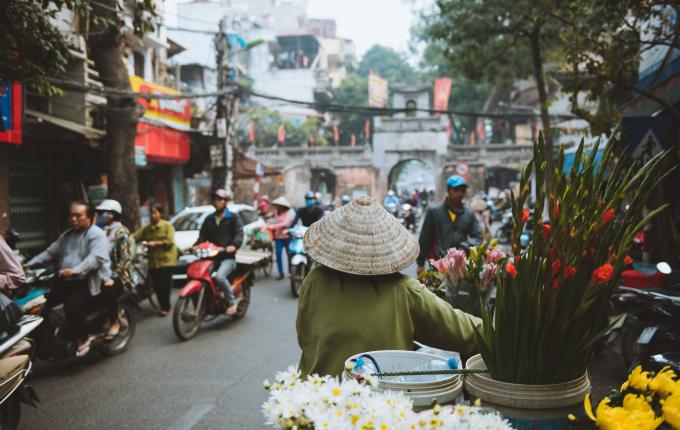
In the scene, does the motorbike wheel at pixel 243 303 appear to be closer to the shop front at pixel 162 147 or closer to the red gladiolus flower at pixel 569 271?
the red gladiolus flower at pixel 569 271

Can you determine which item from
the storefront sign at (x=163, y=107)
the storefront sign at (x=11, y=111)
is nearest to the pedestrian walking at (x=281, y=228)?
the storefront sign at (x=11, y=111)

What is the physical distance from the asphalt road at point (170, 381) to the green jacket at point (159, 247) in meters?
0.86

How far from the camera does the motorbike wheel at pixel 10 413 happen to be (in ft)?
10.8

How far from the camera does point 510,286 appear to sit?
172 cm

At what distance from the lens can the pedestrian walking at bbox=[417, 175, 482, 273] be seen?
5.07 meters

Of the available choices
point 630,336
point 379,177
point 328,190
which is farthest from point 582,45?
point 328,190

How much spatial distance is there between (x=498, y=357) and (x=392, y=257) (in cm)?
59

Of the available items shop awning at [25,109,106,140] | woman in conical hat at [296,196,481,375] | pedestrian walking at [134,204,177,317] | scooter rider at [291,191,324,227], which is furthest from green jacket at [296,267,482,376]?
shop awning at [25,109,106,140]

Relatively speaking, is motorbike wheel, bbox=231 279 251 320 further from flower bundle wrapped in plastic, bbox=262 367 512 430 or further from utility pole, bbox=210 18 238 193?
utility pole, bbox=210 18 238 193

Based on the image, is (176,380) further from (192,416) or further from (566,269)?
(566,269)

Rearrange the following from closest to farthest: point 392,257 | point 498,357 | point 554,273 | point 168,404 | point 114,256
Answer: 1. point 554,273
2. point 498,357
3. point 392,257
4. point 168,404
5. point 114,256

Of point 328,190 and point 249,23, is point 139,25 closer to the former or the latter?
point 328,190

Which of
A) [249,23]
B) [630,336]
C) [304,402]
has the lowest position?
[630,336]

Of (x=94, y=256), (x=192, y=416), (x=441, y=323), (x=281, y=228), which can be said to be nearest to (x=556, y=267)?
(x=441, y=323)
